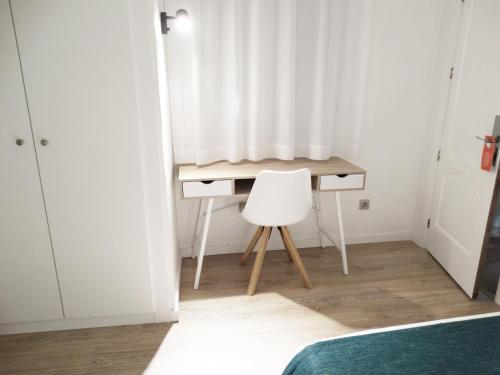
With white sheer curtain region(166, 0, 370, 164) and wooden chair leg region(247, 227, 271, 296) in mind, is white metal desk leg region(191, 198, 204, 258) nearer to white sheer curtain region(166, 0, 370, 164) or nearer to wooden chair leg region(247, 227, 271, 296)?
white sheer curtain region(166, 0, 370, 164)

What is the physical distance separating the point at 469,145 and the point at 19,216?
2723mm

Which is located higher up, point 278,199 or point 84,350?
point 278,199

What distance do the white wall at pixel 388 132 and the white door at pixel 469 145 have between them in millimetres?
264

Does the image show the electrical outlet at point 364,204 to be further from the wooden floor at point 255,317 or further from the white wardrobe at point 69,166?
the white wardrobe at point 69,166

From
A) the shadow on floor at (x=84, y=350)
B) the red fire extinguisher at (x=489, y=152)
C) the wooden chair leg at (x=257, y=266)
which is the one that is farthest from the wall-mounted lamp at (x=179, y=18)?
the red fire extinguisher at (x=489, y=152)

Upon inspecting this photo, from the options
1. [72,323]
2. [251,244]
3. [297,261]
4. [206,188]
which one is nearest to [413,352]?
[297,261]

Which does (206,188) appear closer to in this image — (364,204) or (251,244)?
(251,244)

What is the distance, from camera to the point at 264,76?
245cm

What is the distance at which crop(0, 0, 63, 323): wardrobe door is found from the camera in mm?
1650

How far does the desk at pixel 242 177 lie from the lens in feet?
7.32

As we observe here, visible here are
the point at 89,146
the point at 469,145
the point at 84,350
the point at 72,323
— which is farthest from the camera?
the point at 469,145

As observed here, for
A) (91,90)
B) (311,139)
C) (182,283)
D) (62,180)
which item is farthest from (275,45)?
(182,283)

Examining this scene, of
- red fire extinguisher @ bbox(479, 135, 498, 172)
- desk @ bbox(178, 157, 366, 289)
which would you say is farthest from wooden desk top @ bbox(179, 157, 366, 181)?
red fire extinguisher @ bbox(479, 135, 498, 172)

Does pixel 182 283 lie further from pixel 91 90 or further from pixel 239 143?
pixel 91 90
